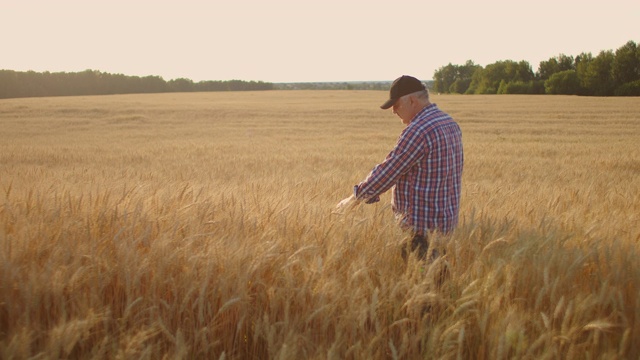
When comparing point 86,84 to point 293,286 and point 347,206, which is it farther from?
point 293,286

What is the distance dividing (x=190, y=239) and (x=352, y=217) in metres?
0.97

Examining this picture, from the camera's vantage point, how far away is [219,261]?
2.00 metres

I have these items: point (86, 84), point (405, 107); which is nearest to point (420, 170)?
point (405, 107)

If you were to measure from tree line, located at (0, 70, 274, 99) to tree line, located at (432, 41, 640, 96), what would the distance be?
45487 mm

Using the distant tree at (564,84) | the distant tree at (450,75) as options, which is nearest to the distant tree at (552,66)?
the distant tree at (564,84)

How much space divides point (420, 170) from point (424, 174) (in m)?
0.03

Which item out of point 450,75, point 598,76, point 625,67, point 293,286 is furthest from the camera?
point 450,75

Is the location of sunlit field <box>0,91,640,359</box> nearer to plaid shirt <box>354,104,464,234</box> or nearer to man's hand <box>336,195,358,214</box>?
man's hand <box>336,195,358,214</box>

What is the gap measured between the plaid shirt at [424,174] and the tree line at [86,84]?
7343 centimetres

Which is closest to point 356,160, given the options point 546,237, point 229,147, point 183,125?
point 229,147

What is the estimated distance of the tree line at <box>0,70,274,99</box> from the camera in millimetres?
64312

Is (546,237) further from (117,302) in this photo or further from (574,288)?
(117,302)

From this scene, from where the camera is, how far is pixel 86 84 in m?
72.3

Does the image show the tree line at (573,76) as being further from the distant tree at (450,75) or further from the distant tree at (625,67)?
the distant tree at (450,75)
